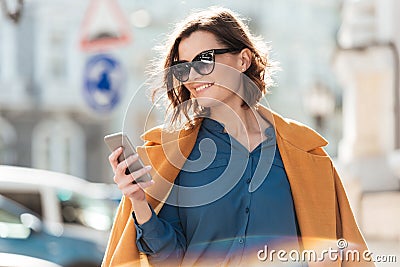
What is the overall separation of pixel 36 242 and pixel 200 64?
23.6 ft

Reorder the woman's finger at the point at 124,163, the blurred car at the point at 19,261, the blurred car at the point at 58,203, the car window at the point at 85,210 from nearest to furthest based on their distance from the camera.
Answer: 1. the woman's finger at the point at 124,163
2. the blurred car at the point at 19,261
3. the blurred car at the point at 58,203
4. the car window at the point at 85,210

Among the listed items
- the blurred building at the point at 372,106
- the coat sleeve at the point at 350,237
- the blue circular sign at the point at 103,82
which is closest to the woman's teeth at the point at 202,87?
the coat sleeve at the point at 350,237

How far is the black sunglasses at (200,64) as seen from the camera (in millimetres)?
3248

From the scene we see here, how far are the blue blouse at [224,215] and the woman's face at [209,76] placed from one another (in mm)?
171

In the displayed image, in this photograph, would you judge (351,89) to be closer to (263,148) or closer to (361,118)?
(361,118)

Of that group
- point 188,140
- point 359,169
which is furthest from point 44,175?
point 188,140

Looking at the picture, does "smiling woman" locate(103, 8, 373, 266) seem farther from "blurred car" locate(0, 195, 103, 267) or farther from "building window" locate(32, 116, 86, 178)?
"building window" locate(32, 116, 86, 178)

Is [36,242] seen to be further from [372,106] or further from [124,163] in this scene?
[124,163]

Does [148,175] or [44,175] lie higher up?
[148,175]

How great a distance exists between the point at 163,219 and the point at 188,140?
0.26m

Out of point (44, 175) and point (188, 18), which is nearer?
point (188, 18)

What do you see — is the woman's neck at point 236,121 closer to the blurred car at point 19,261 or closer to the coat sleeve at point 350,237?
the coat sleeve at point 350,237

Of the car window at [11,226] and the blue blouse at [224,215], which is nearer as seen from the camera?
the blue blouse at [224,215]

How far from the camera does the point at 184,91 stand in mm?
3359
